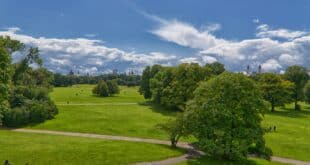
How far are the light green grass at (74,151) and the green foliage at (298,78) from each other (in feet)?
254

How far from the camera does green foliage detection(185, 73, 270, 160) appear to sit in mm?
42625

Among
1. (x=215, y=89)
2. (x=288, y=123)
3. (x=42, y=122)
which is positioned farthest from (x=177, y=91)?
(x=215, y=89)

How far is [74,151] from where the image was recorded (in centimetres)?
4309

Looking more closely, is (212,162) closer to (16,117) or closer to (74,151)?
(74,151)

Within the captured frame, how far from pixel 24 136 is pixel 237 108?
31556mm

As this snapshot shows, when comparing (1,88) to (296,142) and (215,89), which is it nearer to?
(215,89)

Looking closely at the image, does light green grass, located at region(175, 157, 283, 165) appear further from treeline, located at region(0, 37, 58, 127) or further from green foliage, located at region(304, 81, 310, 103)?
green foliage, located at region(304, 81, 310, 103)

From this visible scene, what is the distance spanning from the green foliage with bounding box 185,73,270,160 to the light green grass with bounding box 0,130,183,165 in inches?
214

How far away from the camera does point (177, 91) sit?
86.5 metres

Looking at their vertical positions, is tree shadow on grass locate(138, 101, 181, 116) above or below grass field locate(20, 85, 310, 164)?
above

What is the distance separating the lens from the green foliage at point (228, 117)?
42625mm

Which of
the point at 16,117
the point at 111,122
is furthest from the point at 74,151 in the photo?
the point at 16,117

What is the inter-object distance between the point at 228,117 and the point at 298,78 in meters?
82.2

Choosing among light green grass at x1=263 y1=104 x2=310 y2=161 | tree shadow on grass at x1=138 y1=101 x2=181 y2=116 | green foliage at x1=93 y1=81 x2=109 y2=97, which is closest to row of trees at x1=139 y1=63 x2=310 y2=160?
light green grass at x1=263 y1=104 x2=310 y2=161
